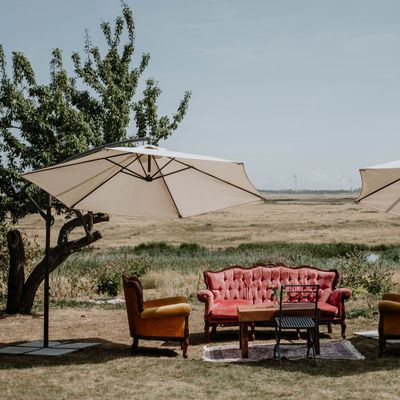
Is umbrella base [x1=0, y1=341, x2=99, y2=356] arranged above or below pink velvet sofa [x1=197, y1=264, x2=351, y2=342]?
below

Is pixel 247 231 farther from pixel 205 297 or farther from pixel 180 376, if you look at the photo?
pixel 180 376

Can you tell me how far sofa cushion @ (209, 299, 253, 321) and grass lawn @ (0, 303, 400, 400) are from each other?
0.42 m

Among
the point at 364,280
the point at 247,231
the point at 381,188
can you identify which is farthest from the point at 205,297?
the point at 247,231

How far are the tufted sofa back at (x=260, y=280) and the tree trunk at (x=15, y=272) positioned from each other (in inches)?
178

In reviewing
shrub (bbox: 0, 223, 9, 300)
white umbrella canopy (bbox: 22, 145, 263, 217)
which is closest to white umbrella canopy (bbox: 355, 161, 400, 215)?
white umbrella canopy (bbox: 22, 145, 263, 217)

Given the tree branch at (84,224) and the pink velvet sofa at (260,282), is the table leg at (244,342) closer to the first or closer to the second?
the pink velvet sofa at (260,282)

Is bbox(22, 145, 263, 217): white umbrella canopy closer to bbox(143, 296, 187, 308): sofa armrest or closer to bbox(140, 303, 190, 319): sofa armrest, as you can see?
bbox(143, 296, 187, 308): sofa armrest

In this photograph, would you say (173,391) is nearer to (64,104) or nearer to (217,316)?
(217,316)

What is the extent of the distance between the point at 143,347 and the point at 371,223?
74.6 m

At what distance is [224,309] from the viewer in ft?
34.2

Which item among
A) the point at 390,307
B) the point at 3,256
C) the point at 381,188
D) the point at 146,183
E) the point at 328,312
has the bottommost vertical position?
the point at 328,312

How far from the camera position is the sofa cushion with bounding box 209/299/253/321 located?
10.2m

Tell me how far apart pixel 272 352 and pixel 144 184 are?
2.98 metres

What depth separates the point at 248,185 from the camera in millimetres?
9195
